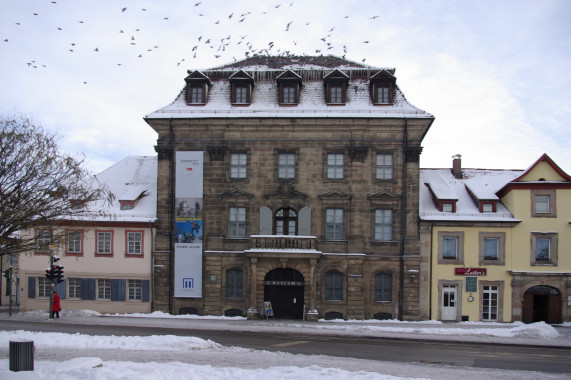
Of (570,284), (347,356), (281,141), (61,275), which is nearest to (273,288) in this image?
(281,141)

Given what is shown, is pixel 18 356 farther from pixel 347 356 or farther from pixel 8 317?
pixel 8 317

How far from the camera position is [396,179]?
35.8m

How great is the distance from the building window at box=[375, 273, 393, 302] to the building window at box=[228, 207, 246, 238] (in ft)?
28.6

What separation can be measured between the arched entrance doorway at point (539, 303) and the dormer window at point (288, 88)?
18.6 meters

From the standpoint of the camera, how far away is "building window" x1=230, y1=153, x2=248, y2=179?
36.4 metres

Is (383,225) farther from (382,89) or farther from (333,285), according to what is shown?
(382,89)

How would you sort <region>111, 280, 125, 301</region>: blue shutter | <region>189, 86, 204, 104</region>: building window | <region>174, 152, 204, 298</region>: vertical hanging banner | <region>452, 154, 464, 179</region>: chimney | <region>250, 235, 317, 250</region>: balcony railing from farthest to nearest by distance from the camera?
<region>452, 154, 464, 179</region>: chimney, <region>189, 86, 204, 104</region>: building window, <region>111, 280, 125, 301</region>: blue shutter, <region>174, 152, 204, 298</region>: vertical hanging banner, <region>250, 235, 317, 250</region>: balcony railing

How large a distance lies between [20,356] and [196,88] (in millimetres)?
25890

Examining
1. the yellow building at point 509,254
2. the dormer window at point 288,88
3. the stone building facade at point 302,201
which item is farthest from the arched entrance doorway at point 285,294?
the dormer window at point 288,88

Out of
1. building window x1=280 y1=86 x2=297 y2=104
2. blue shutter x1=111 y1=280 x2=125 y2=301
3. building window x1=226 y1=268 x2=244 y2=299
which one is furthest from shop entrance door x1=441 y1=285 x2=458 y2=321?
blue shutter x1=111 y1=280 x2=125 y2=301

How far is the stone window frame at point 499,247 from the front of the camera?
35469 millimetres

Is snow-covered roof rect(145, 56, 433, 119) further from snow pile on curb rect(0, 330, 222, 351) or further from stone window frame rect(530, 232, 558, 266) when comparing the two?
snow pile on curb rect(0, 330, 222, 351)

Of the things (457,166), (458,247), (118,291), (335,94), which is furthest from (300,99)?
(118,291)

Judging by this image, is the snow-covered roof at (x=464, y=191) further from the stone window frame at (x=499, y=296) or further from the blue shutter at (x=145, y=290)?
the blue shutter at (x=145, y=290)
